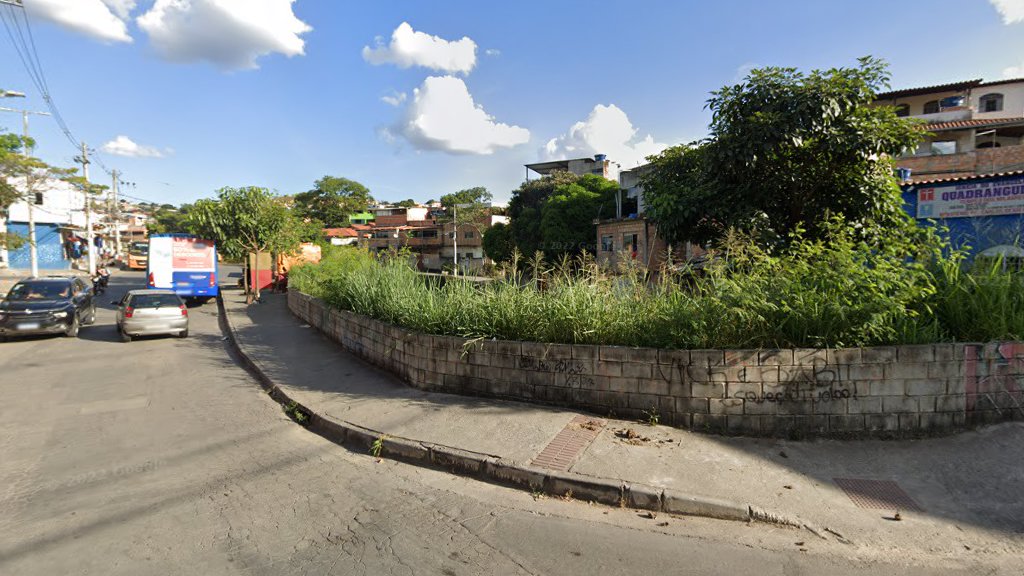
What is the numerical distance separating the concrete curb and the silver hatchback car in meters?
9.12

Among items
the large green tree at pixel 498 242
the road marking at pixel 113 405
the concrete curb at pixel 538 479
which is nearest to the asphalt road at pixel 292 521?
the concrete curb at pixel 538 479

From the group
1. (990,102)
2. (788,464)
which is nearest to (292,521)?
(788,464)

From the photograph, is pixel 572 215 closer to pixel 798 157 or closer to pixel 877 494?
pixel 798 157

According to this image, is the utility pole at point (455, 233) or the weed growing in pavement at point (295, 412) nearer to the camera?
the weed growing in pavement at point (295, 412)

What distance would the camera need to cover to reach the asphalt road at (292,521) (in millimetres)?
3104

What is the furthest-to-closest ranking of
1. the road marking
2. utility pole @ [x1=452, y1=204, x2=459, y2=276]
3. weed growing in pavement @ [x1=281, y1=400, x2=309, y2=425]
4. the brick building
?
utility pole @ [x1=452, y1=204, x2=459, y2=276] < the brick building < the road marking < weed growing in pavement @ [x1=281, y1=400, x2=309, y2=425]

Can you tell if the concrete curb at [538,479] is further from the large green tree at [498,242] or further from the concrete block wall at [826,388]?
the large green tree at [498,242]

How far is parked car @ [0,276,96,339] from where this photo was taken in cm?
1191

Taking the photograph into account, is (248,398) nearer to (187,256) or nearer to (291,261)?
(187,256)

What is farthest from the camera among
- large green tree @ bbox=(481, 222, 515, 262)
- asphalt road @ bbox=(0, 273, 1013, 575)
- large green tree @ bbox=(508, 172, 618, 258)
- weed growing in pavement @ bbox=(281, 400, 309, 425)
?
large green tree @ bbox=(481, 222, 515, 262)

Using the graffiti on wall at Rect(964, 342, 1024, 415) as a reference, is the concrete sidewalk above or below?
below

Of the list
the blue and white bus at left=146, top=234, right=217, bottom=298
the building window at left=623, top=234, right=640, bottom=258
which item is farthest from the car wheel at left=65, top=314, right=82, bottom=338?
the building window at left=623, top=234, right=640, bottom=258

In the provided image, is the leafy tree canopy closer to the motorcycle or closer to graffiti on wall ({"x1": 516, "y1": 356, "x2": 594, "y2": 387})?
the motorcycle

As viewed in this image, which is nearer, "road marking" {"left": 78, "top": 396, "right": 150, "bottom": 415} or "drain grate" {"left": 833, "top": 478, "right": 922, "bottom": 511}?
"drain grate" {"left": 833, "top": 478, "right": 922, "bottom": 511}
